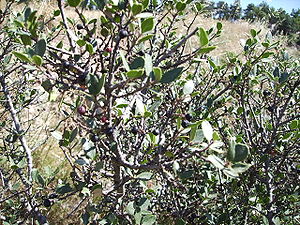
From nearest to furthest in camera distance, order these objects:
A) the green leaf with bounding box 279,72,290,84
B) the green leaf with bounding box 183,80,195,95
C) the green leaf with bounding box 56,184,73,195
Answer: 1. the green leaf with bounding box 183,80,195,95
2. the green leaf with bounding box 56,184,73,195
3. the green leaf with bounding box 279,72,290,84

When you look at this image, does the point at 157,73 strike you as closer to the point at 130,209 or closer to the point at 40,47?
the point at 40,47

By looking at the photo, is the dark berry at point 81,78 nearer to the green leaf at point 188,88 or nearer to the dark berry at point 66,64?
the dark berry at point 66,64

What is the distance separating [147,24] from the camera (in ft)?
2.51

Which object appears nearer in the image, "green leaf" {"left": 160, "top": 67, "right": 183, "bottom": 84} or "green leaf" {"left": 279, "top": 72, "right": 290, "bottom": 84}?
"green leaf" {"left": 160, "top": 67, "right": 183, "bottom": 84}

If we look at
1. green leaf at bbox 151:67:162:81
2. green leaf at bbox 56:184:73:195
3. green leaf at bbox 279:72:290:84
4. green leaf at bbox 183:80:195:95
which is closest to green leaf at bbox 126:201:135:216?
green leaf at bbox 56:184:73:195

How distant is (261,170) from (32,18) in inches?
61.3

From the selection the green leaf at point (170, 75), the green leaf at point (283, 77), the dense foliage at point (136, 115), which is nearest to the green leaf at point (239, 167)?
the dense foliage at point (136, 115)

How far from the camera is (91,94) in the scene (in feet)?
2.58

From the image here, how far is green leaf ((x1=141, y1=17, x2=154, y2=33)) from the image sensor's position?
0.76m

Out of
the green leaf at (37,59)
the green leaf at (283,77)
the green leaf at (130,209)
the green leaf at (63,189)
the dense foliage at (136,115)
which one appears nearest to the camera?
A: the green leaf at (37,59)

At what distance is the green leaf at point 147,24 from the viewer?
76 cm

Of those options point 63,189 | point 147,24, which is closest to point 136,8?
point 147,24

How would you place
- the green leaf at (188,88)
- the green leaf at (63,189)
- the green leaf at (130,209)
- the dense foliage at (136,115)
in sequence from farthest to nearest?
the green leaf at (130,209) → the green leaf at (63,189) → the green leaf at (188,88) → the dense foliage at (136,115)

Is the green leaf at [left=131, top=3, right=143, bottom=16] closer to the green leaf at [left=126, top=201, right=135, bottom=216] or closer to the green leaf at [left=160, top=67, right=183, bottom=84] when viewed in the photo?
the green leaf at [left=160, top=67, right=183, bottom=84]
